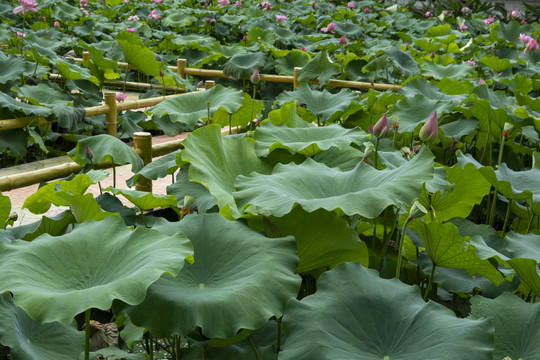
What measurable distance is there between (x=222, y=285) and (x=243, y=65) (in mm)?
4506

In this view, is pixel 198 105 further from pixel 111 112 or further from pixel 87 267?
pixel 111 112

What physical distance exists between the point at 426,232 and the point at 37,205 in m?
1.07

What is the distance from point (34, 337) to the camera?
1148mm

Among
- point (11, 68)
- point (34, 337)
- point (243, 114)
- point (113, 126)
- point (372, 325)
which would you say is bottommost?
point (113, 126)

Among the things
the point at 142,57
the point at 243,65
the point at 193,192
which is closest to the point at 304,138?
the point at 193,192

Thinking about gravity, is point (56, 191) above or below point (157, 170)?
above

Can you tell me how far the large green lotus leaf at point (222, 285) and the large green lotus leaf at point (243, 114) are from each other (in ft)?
4.27

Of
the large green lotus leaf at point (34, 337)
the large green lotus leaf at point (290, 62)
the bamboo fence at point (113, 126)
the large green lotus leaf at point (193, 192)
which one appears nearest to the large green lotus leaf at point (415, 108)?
the large green lotus leaf at point (193, 192)

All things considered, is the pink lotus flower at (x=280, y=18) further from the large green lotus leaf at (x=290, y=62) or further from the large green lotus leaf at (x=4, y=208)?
the large green lotus leaf at (x=4, y=208)

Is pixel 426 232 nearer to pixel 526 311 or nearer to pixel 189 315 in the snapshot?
pixel 526 311

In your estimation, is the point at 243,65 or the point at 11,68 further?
the point at 243,65

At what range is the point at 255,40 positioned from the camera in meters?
6.95

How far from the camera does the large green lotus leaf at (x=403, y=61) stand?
14.8 ft

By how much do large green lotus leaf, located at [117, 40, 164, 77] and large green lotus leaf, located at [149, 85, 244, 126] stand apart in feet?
8.28
